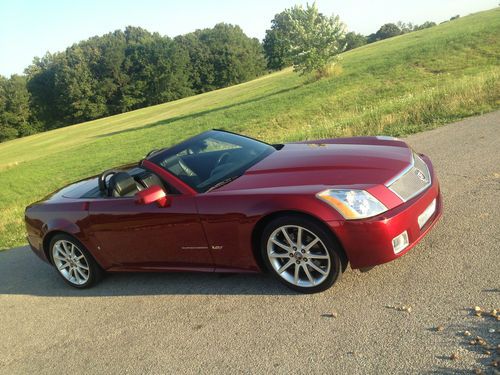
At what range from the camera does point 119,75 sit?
275 feet

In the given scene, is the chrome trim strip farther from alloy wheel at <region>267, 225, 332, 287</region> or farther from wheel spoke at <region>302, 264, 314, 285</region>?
wheel spoke at <region>302, 264, 314, 285</region>

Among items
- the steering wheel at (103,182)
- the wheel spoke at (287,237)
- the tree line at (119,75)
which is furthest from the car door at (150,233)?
the tree line at (119,75)

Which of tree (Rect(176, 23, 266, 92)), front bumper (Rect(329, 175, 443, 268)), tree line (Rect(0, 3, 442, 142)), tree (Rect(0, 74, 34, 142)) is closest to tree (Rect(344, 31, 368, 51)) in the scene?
tree line (Rect(0, 3, 442, 142))

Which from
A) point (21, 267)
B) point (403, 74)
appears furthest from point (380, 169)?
point (403, 74)

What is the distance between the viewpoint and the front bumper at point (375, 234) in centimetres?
366

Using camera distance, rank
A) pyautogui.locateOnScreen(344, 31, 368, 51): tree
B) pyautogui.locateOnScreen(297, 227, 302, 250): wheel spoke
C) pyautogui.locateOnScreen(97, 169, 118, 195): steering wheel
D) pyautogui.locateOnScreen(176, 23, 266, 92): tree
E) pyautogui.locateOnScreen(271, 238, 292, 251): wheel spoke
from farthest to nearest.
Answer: pyautogui.locateOnScreen(344, 31, 368, 51): tree
pyautogui.locateOnScreen(176, 23, 266, 92): tree
pyautogui.locateOnScreen(97, 169, 118, 195): steering wheel
pyautogui.locateOnScreen(271, 238, 292, 251): wheel spoke
pyautogui.locateOnScreen(297, 227, 302, 250): wheel spoke

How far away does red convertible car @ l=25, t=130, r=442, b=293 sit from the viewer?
12.4 ft

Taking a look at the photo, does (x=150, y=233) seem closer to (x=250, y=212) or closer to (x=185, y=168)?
(x=185, y=168)

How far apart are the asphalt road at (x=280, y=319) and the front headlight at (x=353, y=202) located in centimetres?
66

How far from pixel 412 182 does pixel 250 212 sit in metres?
1.44

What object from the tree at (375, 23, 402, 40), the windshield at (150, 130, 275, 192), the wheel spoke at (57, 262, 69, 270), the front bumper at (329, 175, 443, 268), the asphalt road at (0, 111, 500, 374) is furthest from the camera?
the tree at (375, 23, 402, 40)

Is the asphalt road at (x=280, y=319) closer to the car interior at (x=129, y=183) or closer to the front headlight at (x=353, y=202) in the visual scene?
the front headlight at (x=353, y=202)

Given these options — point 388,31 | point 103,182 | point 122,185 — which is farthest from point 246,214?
point 388,31

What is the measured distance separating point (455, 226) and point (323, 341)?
2.14 meters
